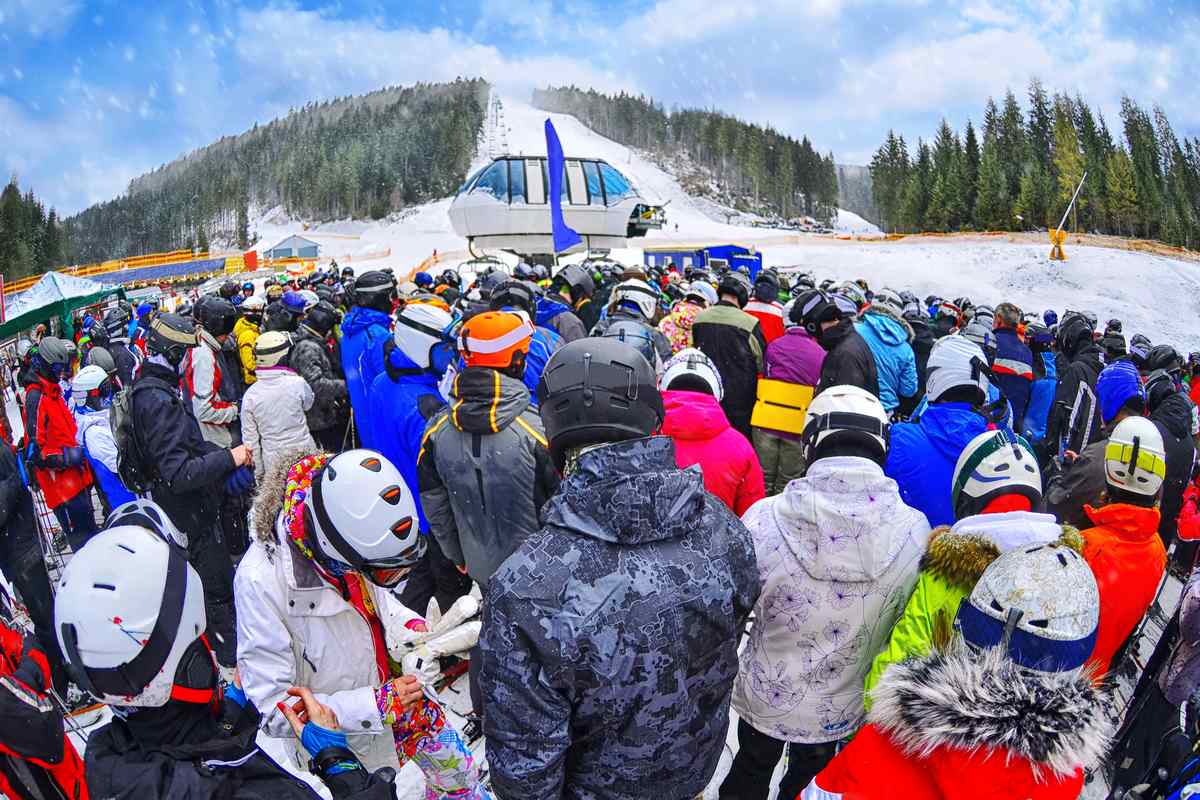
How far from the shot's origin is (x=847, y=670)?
2436 mm

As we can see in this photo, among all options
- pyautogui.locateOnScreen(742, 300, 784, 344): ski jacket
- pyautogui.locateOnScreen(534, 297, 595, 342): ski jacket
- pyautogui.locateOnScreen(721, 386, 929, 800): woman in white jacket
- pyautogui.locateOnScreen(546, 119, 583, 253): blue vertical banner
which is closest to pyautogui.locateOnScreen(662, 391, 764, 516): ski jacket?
pyautogui.locateOnScreen(721, 386, 929, 800): woman in white jacket

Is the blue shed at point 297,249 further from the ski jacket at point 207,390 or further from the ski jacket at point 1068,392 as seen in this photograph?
the ski jacket at point 1068,392

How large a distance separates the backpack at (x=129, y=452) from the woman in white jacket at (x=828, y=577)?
3416 mm

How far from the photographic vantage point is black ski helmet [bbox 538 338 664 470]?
5.68 feet

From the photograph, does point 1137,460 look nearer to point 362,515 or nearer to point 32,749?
point 362,515

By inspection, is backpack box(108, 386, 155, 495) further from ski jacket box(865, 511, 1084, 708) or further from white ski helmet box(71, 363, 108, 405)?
ski jacket box(865, 511, 1084, 708)

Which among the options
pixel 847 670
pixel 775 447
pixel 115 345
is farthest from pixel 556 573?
pixel 115 345

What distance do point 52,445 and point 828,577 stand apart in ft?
20.0

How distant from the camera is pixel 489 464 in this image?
3.25 m

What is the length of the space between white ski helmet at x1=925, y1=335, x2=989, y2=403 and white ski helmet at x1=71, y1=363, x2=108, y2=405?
23.6 feet

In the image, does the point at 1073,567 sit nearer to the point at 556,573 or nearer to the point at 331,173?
the point at 556,573

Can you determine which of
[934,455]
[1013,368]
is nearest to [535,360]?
→ [934,455]

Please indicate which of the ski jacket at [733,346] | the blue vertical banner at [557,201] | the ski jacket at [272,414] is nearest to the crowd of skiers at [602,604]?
the ski jacket at [272,414]

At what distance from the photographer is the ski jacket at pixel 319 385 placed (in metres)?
6.22
